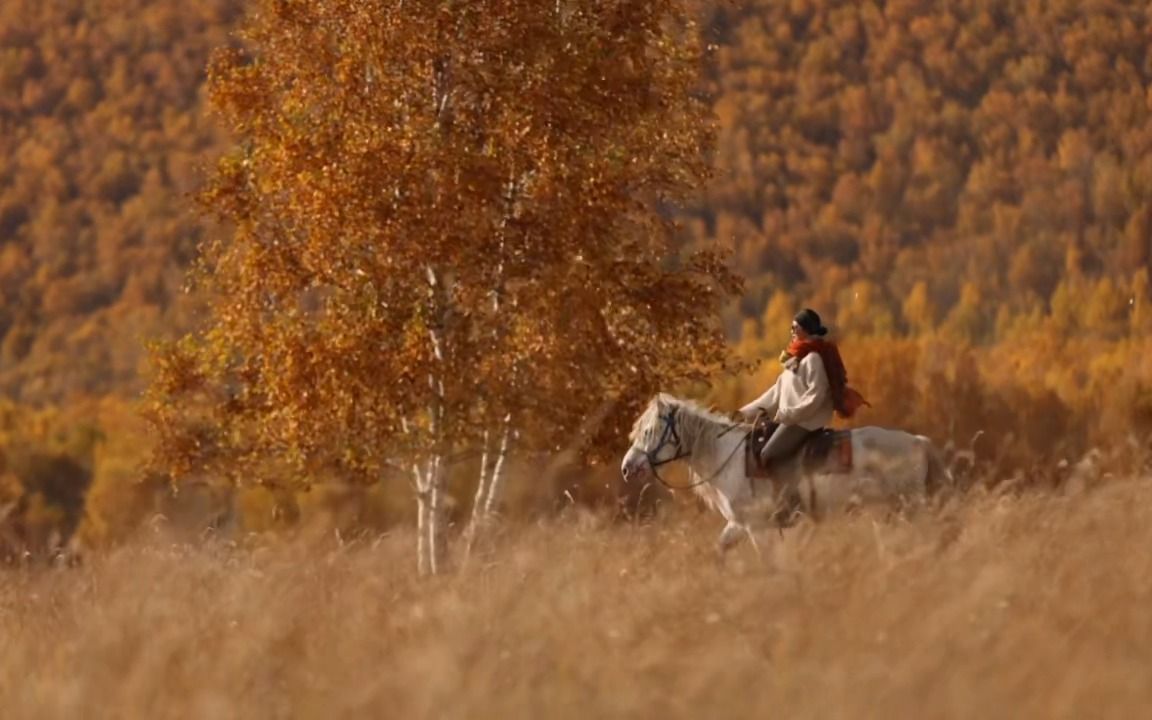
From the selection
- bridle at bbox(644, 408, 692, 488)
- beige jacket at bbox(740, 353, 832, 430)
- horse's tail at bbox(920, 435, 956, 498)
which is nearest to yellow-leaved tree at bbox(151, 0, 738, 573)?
bridle at bbox(644, 408, 692, 488)

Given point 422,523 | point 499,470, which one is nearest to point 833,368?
point 499,470

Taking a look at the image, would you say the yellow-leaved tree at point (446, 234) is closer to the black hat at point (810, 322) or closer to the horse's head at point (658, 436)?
the horse's head at point (658, 436)

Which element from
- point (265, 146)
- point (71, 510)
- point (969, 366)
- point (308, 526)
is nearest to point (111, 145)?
point (71, 510)

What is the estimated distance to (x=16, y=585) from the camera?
1191cm

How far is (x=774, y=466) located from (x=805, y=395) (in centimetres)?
77

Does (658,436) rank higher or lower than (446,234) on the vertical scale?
lower

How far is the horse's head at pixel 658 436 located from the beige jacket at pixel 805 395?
2.22ft

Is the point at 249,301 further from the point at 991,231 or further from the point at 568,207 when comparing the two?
the point at 991,231

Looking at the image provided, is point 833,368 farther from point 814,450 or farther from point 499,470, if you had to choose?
point 499,470

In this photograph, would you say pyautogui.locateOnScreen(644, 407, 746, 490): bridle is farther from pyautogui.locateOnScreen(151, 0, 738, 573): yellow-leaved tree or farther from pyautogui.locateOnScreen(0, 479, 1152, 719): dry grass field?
pyautogui.locateOnScreen(0, 479, 1152, 719): dry grass field

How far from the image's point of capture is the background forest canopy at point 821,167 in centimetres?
11756

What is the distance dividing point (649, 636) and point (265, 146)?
39.1 feet

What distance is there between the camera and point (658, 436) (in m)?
16.5

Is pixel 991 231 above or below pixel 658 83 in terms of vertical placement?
below
